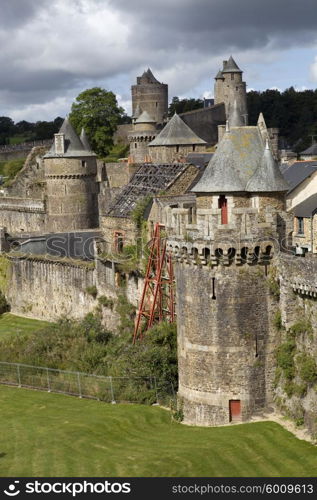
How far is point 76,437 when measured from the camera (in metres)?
23.3

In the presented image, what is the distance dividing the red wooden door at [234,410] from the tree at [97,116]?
50796 mm

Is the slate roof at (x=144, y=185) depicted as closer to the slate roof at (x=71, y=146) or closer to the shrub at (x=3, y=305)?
the shrub at (x=3, y=305)

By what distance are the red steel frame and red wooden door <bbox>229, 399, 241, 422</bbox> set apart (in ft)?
20.8

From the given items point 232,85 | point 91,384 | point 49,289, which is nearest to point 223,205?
point 91,384

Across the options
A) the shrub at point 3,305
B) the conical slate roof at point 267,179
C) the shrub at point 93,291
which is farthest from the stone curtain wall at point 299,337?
the shrub at point 3,305

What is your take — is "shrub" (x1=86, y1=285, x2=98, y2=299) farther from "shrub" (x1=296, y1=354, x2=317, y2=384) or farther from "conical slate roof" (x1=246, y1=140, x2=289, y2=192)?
"shrub" (x1=296, y1=354, x2=317, y2=384)

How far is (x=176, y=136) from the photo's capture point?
5300 centimetres

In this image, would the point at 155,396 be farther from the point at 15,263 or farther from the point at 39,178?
the point at 39,178

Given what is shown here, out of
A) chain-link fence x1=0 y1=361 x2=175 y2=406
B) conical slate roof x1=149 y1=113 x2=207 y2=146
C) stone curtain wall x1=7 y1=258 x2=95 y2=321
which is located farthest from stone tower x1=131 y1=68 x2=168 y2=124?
chain-link fence x1=0 y1=361 x2=175 y2=406

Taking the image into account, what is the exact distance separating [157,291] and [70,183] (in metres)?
23.0

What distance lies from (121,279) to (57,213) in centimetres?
1889

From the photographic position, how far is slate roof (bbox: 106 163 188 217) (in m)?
37.6

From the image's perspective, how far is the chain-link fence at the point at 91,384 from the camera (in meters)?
26.6

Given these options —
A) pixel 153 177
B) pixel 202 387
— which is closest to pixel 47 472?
pixel 202 387
